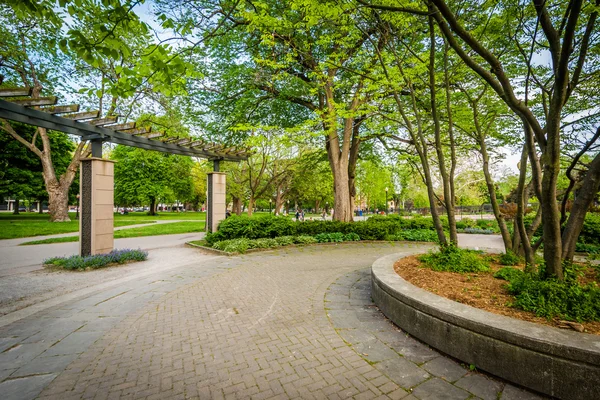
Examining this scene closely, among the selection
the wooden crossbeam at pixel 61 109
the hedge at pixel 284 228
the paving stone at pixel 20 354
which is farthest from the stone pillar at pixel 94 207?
the paving stone at pixel 20 354

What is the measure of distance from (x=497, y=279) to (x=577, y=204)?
65.4 inches

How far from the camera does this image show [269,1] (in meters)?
9.71

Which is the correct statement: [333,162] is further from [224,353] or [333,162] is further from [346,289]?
[224,353]

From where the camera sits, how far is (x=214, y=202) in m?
13.1

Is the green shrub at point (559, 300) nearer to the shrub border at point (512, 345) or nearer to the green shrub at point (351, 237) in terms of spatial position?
the shrub border at point (512, 345)

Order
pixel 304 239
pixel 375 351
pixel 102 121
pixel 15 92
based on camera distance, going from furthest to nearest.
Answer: pixel 304 239
pixel 102 121
pixel 15 92
pixel 375 351

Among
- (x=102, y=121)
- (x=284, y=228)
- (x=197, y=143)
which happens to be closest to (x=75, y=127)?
(x=102, y=121)

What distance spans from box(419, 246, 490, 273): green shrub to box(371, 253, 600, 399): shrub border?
6.95 ft

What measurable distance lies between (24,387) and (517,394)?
4768mm

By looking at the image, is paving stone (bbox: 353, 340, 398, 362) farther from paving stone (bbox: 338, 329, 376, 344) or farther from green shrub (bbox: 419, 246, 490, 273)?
green shrub (bbox: 419, 246, 490, 273)

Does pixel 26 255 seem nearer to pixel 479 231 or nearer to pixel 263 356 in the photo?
pixel 263 356

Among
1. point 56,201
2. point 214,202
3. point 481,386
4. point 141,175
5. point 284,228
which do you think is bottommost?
point 481,386

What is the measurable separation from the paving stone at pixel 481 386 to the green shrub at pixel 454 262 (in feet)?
9.45

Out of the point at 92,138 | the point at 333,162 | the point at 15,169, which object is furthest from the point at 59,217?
the point at 333,162
